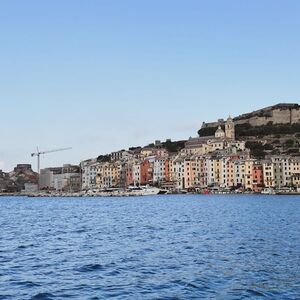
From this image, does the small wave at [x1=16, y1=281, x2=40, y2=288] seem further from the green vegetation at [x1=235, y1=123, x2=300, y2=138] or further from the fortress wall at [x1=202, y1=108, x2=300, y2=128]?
the fortress wall at [x1=202, y1=108, x2=300, y2=128]

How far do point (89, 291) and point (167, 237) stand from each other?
14692mm

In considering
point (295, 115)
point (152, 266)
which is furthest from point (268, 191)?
point (152, 266)

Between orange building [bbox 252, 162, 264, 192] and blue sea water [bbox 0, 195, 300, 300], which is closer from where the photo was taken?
blue sea water [bbox 0, 195, 300, 300]

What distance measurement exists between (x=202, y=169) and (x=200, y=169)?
2.51ft

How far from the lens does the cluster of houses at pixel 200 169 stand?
13925cm

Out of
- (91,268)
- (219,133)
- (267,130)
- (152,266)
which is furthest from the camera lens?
(267,130)

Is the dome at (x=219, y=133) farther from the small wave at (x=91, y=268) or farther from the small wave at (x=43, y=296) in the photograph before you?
the small wave at (x=43, y=296)

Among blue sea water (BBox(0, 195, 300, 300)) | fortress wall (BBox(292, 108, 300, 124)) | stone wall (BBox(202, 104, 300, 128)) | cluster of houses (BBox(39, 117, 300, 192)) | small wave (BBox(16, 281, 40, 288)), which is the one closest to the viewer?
blue sea water (BBox(0, 195, 300, 300))

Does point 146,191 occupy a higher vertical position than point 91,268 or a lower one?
higher

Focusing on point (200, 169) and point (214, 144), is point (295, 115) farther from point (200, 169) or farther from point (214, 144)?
point (200, 169)

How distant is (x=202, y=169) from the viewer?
499ft

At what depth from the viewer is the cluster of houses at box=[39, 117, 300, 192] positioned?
457 feet

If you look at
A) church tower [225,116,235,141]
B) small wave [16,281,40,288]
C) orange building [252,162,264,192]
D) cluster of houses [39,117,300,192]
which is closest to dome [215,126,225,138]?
cluster of houses [39,117,300,192]

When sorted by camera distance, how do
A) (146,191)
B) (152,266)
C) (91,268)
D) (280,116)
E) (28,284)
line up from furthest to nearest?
(280,116) < (146,191) < (152,266) < (91,268) < (28,284)
